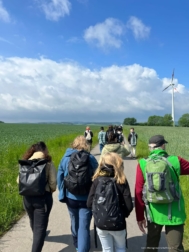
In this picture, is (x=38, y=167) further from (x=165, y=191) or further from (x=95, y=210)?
(x=165, y=191)

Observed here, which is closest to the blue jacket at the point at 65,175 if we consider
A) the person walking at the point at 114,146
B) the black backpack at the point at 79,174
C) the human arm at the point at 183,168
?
the black backpack at the point at 79,174

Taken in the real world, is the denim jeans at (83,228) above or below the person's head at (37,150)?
below

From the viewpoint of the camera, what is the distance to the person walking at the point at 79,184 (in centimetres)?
343

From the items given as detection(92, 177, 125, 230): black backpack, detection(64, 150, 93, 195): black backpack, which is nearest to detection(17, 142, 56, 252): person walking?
detection(64, 150, 93, 195): black backpack

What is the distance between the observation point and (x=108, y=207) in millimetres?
2855

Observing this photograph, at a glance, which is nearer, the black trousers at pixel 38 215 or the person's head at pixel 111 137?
the black trousers at pixel 38 215

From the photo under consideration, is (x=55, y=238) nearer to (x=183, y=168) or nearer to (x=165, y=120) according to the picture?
(x=183, y=168)

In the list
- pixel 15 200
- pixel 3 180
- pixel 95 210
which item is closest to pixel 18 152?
pixel 3 180

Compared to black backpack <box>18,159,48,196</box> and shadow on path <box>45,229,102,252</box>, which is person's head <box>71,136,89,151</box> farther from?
shadow on path <box>45,229,102,252</box>

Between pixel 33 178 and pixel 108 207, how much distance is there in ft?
3.95

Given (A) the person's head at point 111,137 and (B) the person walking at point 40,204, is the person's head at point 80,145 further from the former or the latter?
(A) the person's head at point 111,137

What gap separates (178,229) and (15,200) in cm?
418

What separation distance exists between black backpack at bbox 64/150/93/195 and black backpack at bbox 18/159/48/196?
0.36 metres

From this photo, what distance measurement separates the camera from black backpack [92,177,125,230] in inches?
112
